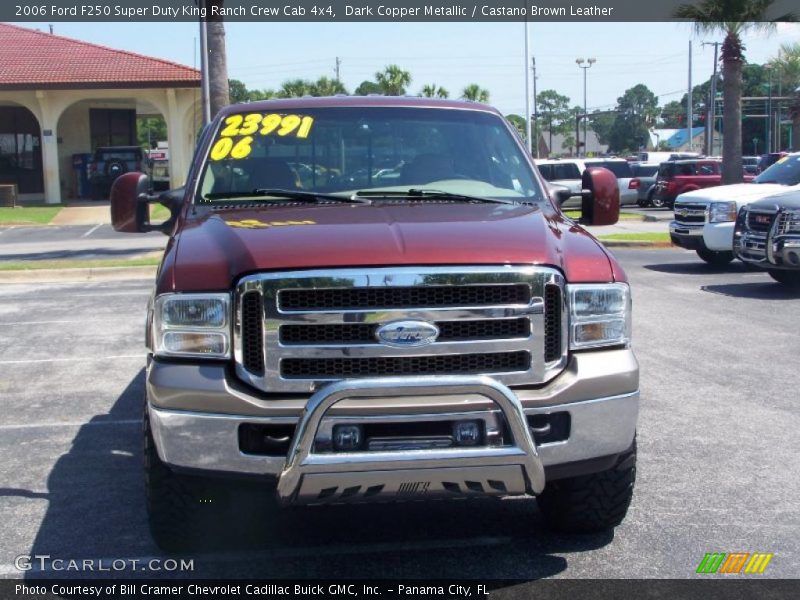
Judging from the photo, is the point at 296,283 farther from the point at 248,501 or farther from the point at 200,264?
the point at 248,501

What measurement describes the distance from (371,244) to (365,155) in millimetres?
1544

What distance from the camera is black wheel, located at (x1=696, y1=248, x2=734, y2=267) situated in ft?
51.4

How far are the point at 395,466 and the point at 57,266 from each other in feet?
44.2

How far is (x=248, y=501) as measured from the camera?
5.29 m

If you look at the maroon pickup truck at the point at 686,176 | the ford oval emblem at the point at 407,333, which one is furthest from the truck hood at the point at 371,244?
the maroon pickup truck at the point at 686,176

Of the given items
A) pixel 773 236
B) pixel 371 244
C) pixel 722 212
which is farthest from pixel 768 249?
pixel 371 244

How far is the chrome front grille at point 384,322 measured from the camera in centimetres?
396

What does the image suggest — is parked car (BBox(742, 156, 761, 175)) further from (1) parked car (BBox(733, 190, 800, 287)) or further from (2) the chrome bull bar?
(2) the chrome bull bar

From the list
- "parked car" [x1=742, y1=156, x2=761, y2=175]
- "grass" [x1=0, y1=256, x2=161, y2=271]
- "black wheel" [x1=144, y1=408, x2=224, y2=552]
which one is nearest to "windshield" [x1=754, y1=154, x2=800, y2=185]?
"grass" [x1=0, y1=256, x2=161, y2=271]

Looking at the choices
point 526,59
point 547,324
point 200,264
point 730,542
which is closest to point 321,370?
point 200,264

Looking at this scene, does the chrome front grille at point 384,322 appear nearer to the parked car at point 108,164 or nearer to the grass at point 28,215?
the grass at point 28,215

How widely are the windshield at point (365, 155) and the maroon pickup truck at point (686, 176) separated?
2712 cm

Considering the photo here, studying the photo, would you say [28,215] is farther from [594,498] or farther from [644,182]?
[594,498]

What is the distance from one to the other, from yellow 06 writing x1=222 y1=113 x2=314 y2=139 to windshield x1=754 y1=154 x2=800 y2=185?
11.4 meters
